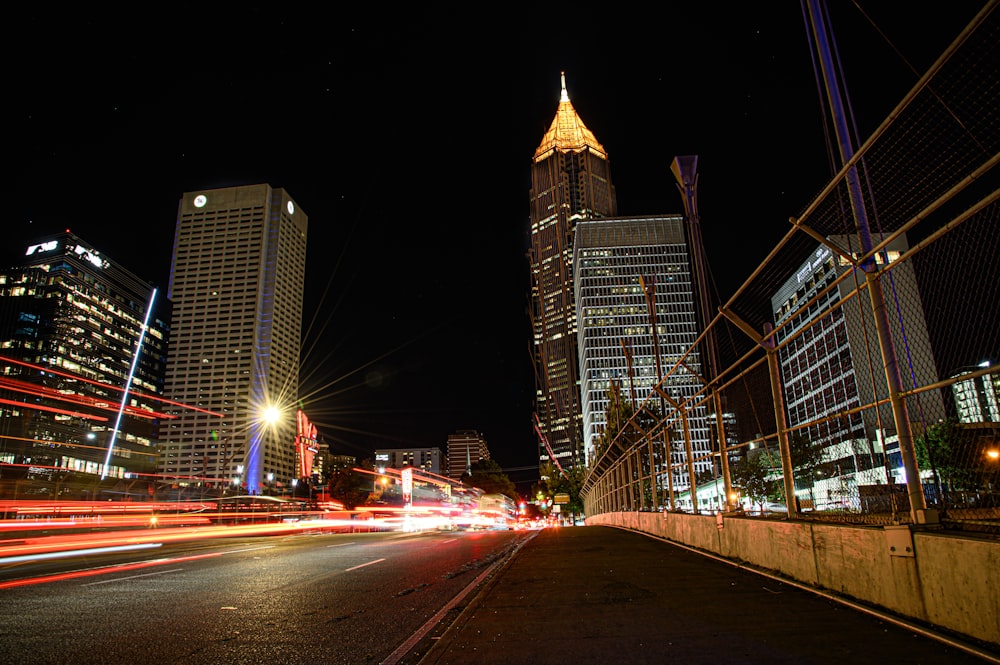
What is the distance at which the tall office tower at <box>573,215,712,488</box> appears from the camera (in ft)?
475

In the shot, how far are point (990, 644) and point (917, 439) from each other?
5.19 ft

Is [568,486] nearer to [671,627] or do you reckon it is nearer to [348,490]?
[348,490]

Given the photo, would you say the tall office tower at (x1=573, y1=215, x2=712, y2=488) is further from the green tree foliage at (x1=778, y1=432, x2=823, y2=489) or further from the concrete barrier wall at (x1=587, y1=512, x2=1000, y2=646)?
the concrete barrier wall at (x1=587, y1=512, x2=1000, y2=646)

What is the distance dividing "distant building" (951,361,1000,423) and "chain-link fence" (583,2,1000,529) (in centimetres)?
1

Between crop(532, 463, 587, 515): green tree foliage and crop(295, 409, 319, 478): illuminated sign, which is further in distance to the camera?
crop(532, 463, 587, 515): green tree foliage

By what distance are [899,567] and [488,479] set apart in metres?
130

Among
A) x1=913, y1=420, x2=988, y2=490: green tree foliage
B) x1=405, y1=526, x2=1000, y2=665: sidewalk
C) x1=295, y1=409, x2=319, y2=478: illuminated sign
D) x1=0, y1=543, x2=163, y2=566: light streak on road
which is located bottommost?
x1=0, y1=543, x2=163, y2=566: light streak on road

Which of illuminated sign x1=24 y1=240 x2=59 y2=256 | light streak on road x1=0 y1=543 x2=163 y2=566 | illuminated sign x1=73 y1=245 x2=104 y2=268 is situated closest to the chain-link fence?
light streak on road x1=0 y1=543 x2=163 y2=566

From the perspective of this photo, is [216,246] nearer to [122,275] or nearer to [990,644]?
[122,275]

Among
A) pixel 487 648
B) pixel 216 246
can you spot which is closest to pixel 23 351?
pixel 216 246

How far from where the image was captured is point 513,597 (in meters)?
6.04

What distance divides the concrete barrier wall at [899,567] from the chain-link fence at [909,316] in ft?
1.01

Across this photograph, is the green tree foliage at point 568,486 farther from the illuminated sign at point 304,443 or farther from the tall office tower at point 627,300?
the illuminated sign at point 304,443

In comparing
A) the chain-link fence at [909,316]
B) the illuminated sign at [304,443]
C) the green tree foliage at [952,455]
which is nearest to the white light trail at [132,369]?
the illuminated sign at [304,443]
